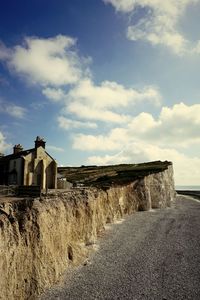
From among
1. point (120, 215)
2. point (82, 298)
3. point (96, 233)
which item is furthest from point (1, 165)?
point (82, 298)

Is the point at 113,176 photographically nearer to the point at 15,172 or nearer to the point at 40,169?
the point at 40,169

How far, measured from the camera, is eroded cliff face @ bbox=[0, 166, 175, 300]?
18375 millimetres

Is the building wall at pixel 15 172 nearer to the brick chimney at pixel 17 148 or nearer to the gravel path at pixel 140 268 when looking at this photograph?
the brick chimney at pixel 17 148

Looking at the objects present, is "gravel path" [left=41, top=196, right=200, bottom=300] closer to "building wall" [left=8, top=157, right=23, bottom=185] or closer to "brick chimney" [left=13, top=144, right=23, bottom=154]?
"building wall" [left=8, top=157, right=23, bottom=185]

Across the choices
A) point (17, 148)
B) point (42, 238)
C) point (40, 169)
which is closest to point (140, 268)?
point (42, 238)

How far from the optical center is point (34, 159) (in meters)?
55.9

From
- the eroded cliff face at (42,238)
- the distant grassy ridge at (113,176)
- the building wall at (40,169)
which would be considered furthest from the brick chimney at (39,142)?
the eroded cliff face at (42,238)

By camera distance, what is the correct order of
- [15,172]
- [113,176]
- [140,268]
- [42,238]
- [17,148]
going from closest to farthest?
1. [42,238]
2. [140,268]
3. [15,172]
4. [17,148]
5. [113,176]

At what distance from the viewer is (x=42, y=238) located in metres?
21.7

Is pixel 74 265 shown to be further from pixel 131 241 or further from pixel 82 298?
pixel 131 241

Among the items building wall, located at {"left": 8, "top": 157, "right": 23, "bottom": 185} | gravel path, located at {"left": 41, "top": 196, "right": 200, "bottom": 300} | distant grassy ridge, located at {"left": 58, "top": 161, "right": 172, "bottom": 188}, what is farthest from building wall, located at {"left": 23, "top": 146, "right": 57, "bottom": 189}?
gravel path, located at {"left": 41, "top": 196, "right": 200, "bottom": 300}

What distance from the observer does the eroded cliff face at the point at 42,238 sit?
60.3 ft

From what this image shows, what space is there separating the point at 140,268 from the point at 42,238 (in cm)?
1057

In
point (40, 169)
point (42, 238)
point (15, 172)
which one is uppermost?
point (40, 169)
